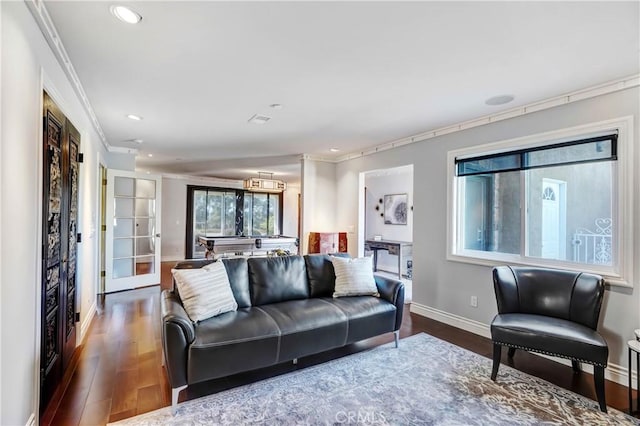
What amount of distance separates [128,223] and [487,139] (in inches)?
223

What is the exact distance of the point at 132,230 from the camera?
5.61 m

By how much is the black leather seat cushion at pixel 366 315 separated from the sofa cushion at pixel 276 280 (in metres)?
0.35

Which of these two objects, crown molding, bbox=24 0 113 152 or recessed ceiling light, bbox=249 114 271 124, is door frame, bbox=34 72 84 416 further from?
recessed ceiling light, bbox=249 114 271 124

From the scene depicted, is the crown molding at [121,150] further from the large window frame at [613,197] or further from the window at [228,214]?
the large window frame at [613,197]

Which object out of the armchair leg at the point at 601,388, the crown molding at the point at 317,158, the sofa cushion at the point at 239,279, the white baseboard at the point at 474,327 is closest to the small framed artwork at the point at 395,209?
the crown molding at the point at 317,158

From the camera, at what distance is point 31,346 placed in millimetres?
1808

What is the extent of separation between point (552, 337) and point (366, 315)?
1.41m

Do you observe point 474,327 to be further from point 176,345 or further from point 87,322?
point 87,322

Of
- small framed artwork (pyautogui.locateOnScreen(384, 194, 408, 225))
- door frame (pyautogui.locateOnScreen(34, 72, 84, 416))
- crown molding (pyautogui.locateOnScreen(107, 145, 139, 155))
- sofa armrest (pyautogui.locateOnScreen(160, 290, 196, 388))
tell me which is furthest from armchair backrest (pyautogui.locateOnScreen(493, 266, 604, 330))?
crown molding (pyautogui.locateOnScreen(107, 145, 139, 155))

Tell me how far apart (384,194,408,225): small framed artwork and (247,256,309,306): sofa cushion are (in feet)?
13.8

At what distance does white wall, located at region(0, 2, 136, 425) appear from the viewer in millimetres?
1445

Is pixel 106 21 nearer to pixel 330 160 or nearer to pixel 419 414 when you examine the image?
pixel 419 414

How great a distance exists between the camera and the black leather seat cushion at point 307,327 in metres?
2.52

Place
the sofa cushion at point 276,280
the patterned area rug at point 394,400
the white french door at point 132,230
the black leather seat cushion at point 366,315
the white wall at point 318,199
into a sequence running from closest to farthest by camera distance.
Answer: the patterned area rug at point 394,400 → the black leather seat cushion at point 366,315 → the sofa cushion at point 276,280 → the white french door at point 132,230 → the white wall at point 318,199
